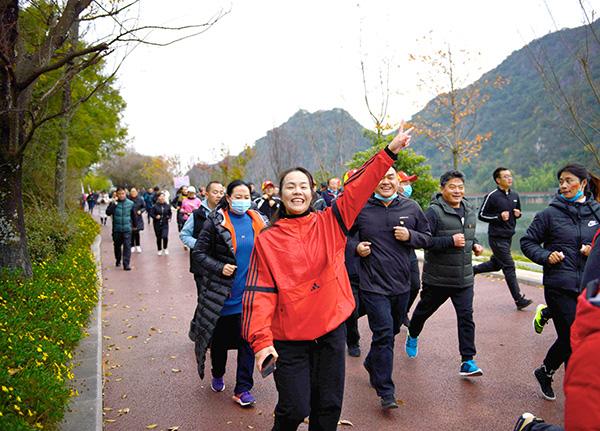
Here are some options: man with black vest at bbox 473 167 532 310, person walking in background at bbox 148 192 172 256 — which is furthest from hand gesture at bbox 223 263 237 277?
person walking in background at bbox 148 192 172 256

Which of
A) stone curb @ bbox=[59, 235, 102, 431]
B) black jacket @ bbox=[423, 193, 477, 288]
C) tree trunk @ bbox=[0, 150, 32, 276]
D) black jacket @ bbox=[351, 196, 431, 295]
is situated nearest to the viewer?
stone curb @ bbox=[59, 235, 102, 431]

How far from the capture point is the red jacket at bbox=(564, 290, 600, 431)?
1701mm

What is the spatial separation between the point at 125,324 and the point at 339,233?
556cm

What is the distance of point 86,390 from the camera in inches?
170

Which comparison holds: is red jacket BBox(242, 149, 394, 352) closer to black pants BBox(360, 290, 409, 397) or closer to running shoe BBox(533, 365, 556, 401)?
black pants BBox(360, 290, 409, 397)

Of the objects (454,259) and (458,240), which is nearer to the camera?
(458,240)

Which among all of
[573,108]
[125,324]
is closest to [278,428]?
[125,324]

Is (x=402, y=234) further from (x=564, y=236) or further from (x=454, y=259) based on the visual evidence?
(x=564, y=236)

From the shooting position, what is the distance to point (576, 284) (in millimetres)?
4160

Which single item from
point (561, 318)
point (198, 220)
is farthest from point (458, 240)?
point (198, 220)

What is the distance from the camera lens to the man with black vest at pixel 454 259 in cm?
488

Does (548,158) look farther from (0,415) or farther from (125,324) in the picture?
(0,415)

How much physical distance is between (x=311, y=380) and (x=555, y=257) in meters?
2.39

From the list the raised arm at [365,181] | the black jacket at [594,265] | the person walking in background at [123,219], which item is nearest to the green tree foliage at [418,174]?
the person walking in background at [123,219]
